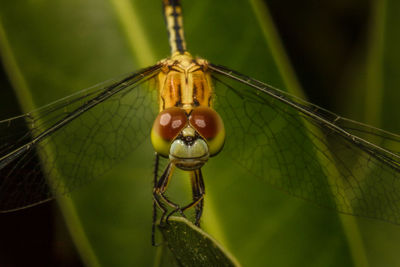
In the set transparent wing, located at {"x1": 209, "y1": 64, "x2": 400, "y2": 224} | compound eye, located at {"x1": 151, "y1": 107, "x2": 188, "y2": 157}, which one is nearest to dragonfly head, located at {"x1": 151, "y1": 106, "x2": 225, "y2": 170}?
compound eye, located at {"x1": 151, "y1": 107, "x2": 188, "y2": 157}

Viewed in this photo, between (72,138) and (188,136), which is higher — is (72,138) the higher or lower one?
the higher one

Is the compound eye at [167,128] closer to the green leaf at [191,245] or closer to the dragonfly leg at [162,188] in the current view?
the dragonfly leg at [162,188]

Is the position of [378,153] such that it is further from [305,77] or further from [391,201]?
[305,77]

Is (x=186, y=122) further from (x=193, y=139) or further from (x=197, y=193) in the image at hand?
(x=197, y=193)

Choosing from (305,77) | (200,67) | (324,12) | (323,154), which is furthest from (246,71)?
(324,12)

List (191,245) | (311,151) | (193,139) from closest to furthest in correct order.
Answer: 1. (191,245)
2. (193,139)
3. (311,151)

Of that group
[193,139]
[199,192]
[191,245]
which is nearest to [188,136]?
[193,139]

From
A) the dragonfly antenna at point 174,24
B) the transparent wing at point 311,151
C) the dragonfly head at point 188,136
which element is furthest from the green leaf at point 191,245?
the dragonfly antenna at point 174,24
